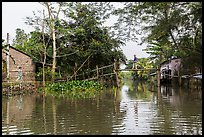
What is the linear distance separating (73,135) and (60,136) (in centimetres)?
29

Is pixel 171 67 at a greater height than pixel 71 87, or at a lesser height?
greater

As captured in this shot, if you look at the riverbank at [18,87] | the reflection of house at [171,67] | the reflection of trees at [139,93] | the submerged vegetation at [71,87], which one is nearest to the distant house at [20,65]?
the riverbank at [18,87]

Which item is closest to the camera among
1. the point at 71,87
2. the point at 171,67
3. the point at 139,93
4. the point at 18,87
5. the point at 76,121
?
the point at 76,121

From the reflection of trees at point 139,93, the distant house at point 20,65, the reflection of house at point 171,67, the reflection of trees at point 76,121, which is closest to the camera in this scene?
the reflection of trees at point 76,121

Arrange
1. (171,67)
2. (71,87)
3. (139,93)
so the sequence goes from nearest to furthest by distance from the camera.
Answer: (139,93) < (71,87) < (171,67)

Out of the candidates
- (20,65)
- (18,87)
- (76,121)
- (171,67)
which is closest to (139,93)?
(18,87)

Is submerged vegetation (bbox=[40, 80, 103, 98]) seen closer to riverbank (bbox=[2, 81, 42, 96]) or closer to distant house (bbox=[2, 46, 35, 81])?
riverbank (bbox=[2, 81, 42, 96])

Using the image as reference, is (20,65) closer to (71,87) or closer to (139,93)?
(71,87)

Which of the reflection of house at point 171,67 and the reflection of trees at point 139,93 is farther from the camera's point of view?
the reflection of house at point 171,67

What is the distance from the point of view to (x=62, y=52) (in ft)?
90.8

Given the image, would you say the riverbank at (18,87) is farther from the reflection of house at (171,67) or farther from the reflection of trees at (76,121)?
the reflection of house at (171,67)

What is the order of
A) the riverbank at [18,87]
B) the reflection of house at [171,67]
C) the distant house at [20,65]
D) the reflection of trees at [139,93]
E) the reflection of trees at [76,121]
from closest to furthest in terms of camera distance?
the reflection of trees at [76,121]
the reflection of trees at [139,93]
the riverbank at [18,87]
the distant house at [20,65]
the reflection of house at [171,67]

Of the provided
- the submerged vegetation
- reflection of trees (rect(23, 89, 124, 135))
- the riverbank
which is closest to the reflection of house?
the submerged vegetation

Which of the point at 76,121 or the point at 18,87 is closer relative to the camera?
the point at 76,121
